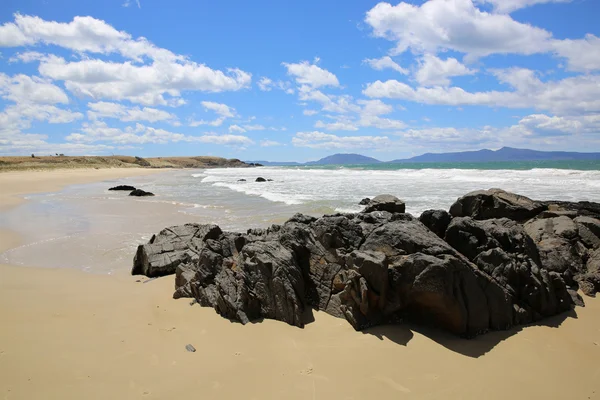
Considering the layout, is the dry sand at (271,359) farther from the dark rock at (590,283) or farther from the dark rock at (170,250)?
the dark rock at (170,250)

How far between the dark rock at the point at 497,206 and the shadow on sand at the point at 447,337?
637cm

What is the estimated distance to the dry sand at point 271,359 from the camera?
3951mm

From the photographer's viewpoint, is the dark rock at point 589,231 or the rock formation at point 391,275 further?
the dark rock at point 589,231

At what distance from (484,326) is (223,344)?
3.26 m

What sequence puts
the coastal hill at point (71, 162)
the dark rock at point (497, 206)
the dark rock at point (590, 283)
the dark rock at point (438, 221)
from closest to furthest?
the dark rock at point (590, 283)
the dark rock at point (438, 221)
the dark rock at point (497, 206)
the coastal hill at point (71, 162)

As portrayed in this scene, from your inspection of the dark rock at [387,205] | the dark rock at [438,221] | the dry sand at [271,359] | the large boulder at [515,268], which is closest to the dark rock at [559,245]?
the large boulder at [515,268]

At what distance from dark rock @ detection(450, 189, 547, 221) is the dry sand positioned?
536cm

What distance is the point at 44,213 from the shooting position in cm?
1627

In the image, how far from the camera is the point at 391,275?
A: 5195 mm

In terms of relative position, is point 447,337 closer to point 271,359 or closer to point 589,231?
point 271,359

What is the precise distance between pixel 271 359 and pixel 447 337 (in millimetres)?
2157

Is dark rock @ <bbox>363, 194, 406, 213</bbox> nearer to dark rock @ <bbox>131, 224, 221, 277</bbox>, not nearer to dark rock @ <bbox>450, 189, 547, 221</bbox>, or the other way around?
dark rock @ <bbox>450, 189, 547, 221</bbox>

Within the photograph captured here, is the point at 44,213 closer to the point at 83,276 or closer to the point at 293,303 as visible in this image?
the point at 83,276

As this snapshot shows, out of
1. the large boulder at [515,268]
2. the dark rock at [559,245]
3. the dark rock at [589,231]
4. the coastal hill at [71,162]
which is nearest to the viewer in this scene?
the large boulder at [515,268]
